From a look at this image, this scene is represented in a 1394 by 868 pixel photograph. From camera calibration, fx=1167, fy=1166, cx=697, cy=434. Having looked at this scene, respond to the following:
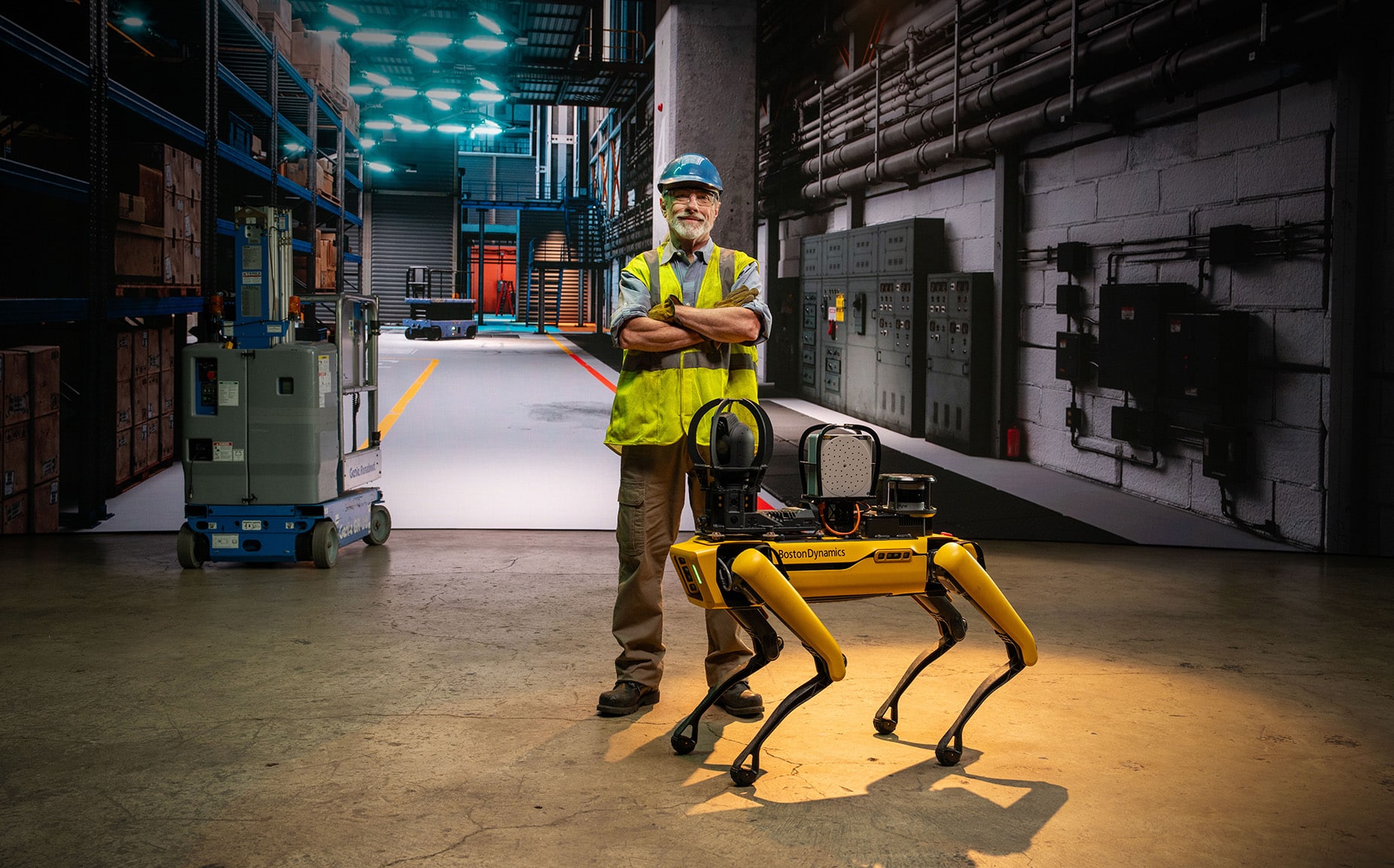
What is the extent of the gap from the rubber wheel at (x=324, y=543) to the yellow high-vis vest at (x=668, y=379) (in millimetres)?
2794

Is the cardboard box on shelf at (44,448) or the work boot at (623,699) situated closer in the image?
the work boot at (623,699)

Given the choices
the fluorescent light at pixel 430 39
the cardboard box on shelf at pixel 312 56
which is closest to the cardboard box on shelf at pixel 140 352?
the cardboard box on shelf at pixel 312 56

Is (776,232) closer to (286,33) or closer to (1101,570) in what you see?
(286,33)

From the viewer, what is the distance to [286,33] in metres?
15.8

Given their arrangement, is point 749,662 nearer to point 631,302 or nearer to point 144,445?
point 631,302

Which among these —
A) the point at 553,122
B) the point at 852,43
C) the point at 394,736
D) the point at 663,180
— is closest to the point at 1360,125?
the point at 663,180

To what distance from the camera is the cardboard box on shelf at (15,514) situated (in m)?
6.84

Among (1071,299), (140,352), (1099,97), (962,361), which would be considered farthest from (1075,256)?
(140,352)

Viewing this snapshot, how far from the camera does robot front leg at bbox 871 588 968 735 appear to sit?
360cm

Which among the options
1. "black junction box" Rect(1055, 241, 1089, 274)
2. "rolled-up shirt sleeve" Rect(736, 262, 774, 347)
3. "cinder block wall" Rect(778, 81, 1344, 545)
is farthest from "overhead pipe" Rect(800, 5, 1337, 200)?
"rolled-up shirt sleeve" Rect(736, 262, 774, 347)

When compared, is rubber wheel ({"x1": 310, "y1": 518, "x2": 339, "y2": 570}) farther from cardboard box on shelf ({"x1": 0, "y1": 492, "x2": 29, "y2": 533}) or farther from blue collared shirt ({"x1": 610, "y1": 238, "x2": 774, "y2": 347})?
blue collared shirt ({"x1": 610, "y1": 238, "x2": 774, "y2": 347})

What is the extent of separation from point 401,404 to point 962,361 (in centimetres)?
701

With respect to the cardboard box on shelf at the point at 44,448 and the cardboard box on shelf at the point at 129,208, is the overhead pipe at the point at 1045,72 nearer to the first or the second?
the cardboard box on shelf at the point at 129,208

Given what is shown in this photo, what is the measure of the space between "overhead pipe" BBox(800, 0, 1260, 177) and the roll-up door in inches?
1014
